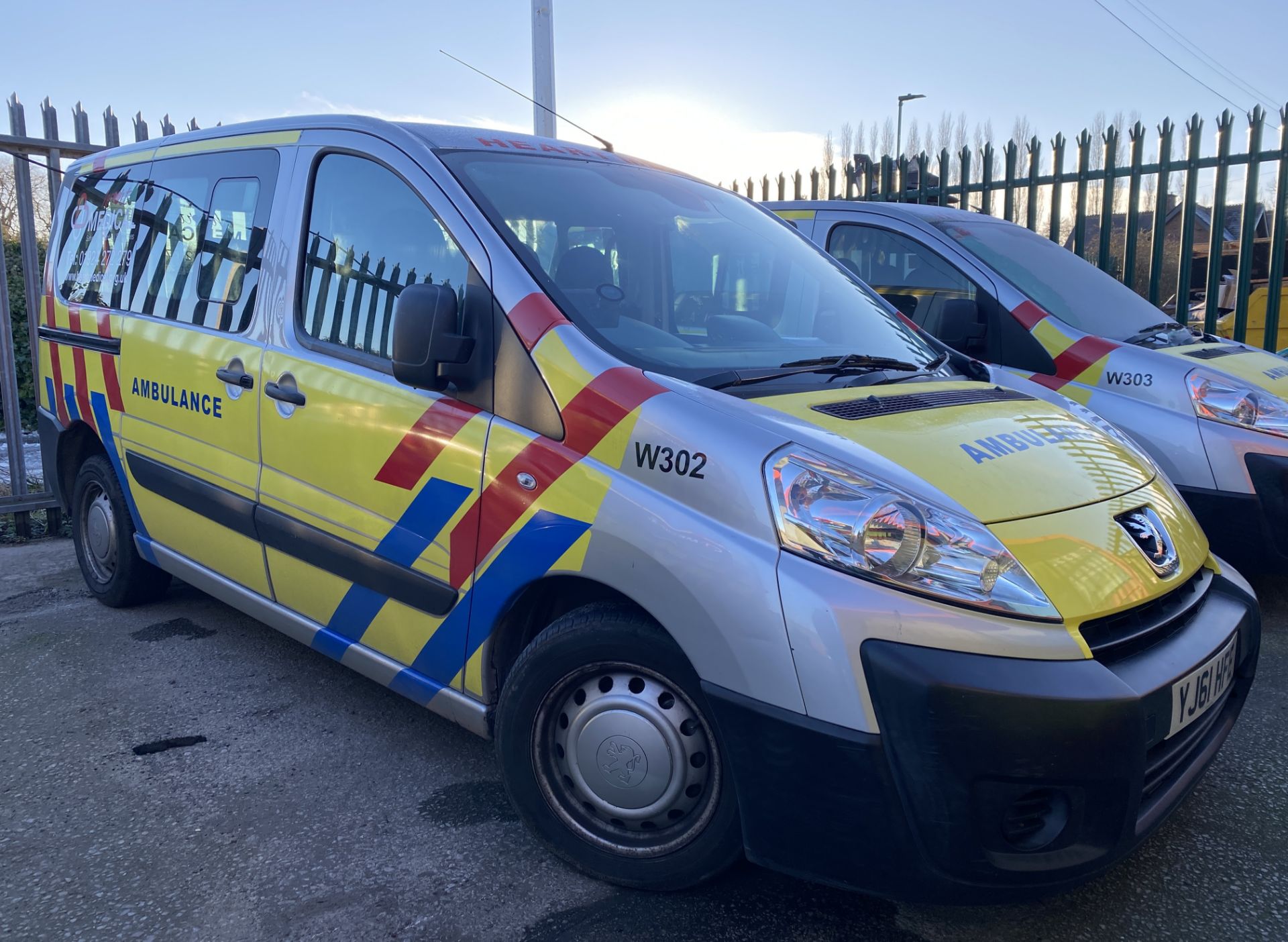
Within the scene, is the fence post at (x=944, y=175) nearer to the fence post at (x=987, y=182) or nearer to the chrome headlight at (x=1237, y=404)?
the fence post at (x=987, y=182)

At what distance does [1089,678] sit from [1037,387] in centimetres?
146

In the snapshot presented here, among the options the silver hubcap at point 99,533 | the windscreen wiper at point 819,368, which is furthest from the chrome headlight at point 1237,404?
the silver hubcap at point 99,533

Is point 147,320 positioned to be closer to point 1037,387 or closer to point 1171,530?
point 1037,387

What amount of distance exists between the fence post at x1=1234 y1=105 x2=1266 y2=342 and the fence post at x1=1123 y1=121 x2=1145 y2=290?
2.46ft

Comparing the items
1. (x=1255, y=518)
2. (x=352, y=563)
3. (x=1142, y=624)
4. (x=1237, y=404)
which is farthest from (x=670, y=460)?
(x=1237, y=404)

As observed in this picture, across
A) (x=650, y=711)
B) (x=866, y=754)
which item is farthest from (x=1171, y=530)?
(x=650, y=711)

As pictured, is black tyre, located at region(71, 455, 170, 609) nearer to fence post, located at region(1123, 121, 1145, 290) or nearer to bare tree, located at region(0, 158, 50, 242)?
bare tree, located at region(0, 158, 50, 242)

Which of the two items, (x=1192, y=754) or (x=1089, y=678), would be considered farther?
(x=1192, y=754)

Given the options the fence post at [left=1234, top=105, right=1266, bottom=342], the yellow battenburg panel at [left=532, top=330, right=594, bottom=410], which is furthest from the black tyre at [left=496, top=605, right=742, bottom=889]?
the fence post at [left=1234, top=105, right=1266, bottom=342]

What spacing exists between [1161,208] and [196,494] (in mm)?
7532

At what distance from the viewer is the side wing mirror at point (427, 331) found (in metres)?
2.21

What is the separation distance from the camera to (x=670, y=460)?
6.47 feet

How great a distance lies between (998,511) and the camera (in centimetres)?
187

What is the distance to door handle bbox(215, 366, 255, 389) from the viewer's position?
9.59ft
